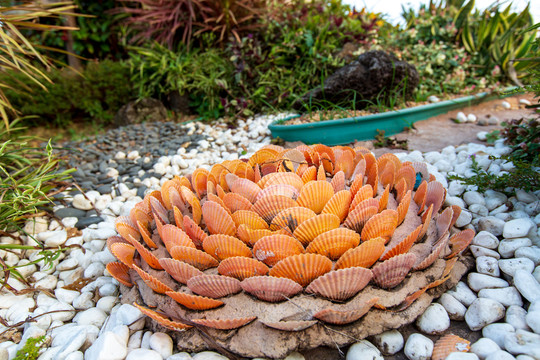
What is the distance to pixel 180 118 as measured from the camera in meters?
4.23

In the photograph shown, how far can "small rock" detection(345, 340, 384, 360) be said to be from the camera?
45.3 inches

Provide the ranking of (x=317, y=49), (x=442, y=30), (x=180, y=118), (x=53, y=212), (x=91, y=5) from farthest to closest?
(x=91, y=5), (x=442, y=30), (x=180, y=118), (x=317, y=49), (x=53, y=212)

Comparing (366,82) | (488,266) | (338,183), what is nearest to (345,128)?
(366,82)

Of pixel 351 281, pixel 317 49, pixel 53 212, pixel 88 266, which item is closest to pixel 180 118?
pixel 317 49

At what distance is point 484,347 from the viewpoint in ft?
3.78

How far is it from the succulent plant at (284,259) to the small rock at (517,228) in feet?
0.99

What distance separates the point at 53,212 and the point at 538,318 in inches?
98.7

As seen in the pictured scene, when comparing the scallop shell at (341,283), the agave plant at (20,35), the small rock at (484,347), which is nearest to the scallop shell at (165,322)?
the scallop shell at (341,283)

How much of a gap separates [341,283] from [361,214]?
1.10 ft

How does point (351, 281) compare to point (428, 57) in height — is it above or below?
below

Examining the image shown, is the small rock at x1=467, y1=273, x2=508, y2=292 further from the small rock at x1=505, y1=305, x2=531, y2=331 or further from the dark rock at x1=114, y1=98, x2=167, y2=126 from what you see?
the dark rock at x1=114, y1=98, x2=167, y2=126

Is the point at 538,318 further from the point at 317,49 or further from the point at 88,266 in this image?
the point at 317,49

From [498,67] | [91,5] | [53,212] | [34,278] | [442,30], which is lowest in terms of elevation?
[34,278]

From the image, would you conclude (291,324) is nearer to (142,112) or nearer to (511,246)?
(511,246)
